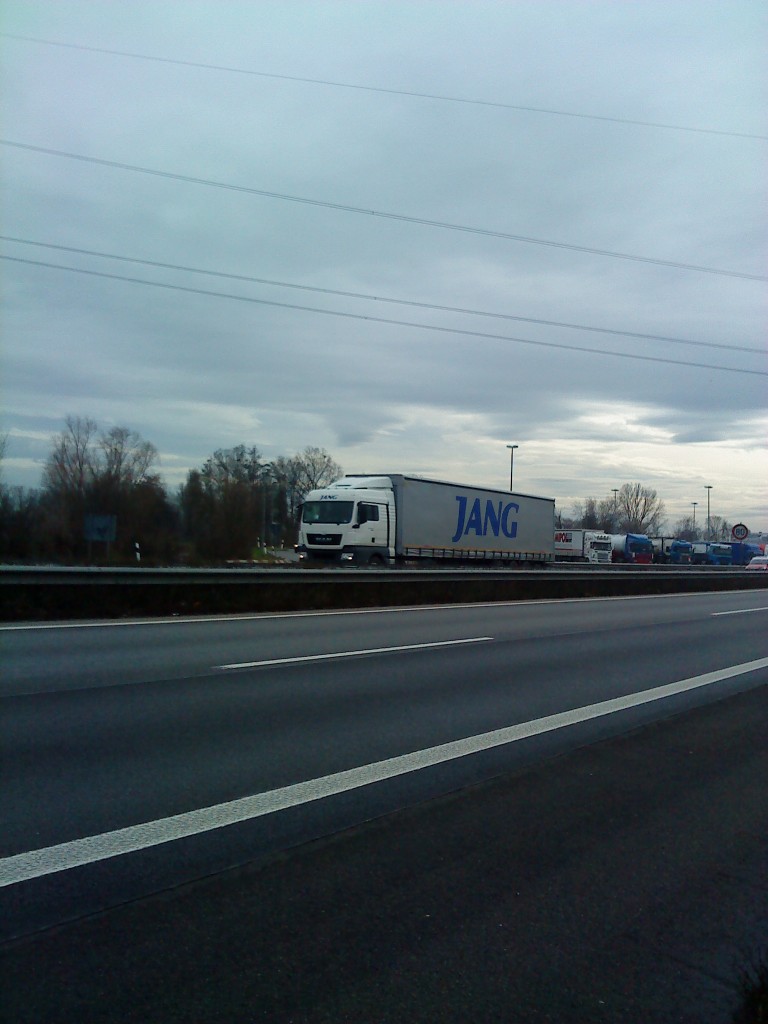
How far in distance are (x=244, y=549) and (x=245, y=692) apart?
37.6 m

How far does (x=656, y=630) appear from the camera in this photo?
18703 millimetres

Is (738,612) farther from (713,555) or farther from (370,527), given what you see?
(713,555)

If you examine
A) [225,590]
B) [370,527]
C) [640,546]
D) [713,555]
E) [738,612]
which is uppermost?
[370,527]

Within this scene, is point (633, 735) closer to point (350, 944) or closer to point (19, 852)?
point (350, 944)

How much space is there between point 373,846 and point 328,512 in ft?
102

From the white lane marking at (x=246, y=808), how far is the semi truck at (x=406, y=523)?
26.7m

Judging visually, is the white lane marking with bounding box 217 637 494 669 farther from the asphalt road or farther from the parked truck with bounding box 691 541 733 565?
the parked truck with bounding box 691 541 733 565

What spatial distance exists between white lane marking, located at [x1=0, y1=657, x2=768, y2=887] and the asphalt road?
3cm

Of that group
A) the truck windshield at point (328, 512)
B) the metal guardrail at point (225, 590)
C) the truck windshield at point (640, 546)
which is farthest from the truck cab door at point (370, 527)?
the truck windshield at point (640, 546)

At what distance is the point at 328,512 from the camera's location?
3622 cm

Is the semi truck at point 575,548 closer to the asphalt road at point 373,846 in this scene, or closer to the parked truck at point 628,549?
the parked truck at point 628,549

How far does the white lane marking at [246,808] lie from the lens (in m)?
4.92

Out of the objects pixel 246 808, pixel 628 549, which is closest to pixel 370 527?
pixel 246 808

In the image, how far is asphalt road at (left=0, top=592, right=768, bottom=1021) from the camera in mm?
3830
